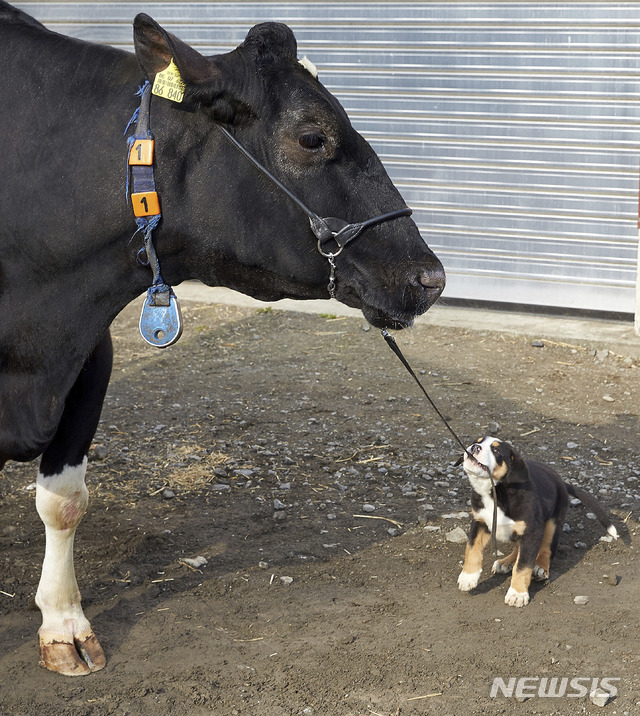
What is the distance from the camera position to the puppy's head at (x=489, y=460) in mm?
3992

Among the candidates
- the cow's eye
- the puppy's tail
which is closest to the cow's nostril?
the cow's eye

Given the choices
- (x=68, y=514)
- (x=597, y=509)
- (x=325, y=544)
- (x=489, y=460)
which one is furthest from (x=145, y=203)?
(x=597, y=509)

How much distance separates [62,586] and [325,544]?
1.38 metres

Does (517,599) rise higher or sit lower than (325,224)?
lower

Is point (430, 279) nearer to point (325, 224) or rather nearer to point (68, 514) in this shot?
point (325, 224)

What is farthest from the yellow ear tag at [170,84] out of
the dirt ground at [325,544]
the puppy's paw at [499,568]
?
the puppy's paw at [499,568]

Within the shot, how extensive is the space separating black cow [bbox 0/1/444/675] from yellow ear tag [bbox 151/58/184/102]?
0.09ft

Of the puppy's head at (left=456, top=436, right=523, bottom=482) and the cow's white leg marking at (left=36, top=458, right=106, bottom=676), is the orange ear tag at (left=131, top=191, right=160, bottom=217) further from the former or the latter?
the puppy's head at (left=456, top=436, right=523, bottom=482)

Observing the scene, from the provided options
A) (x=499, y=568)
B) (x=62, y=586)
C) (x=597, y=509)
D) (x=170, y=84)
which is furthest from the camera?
(x=597, y=509)

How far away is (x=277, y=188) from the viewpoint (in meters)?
3.02

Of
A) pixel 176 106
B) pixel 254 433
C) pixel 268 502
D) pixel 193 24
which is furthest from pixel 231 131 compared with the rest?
pixel 193 24

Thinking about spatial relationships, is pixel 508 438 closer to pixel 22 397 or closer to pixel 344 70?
pixel 22 397

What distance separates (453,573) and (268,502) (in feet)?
3.92

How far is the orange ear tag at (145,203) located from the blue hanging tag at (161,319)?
0.27 metres
